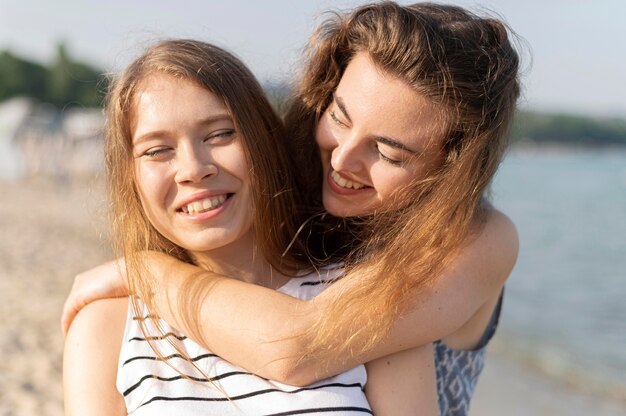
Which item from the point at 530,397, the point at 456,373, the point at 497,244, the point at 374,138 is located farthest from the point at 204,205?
the point at 530,397

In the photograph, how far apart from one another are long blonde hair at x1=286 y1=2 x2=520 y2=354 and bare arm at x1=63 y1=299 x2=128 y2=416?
0.76m

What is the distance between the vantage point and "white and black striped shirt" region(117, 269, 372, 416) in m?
2.25

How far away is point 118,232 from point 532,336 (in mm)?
9255

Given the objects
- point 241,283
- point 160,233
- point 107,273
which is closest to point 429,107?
point 241,283

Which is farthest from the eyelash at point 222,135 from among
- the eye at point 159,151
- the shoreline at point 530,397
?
the shoreline at point 530,397

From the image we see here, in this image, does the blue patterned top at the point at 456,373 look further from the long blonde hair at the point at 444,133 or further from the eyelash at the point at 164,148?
the eyelash at the point at 164,148

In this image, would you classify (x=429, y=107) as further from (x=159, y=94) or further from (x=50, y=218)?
(x=50, y=218)

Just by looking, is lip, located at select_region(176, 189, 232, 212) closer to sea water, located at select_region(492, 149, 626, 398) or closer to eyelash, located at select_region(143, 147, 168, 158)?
eyelash, located at select_region(143, 147, 168, 158)

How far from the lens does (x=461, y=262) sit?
2518 millimetres

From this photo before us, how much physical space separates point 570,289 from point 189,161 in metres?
13.5

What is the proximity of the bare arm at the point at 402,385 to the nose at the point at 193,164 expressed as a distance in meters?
0.81

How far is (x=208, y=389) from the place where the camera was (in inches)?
90.7

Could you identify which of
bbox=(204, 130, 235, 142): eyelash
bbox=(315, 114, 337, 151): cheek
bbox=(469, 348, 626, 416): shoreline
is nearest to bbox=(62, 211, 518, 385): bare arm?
bbox=(204, 130, 235, 142): eyelash

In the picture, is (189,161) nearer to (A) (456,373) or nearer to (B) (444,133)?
(B) (444,133)
